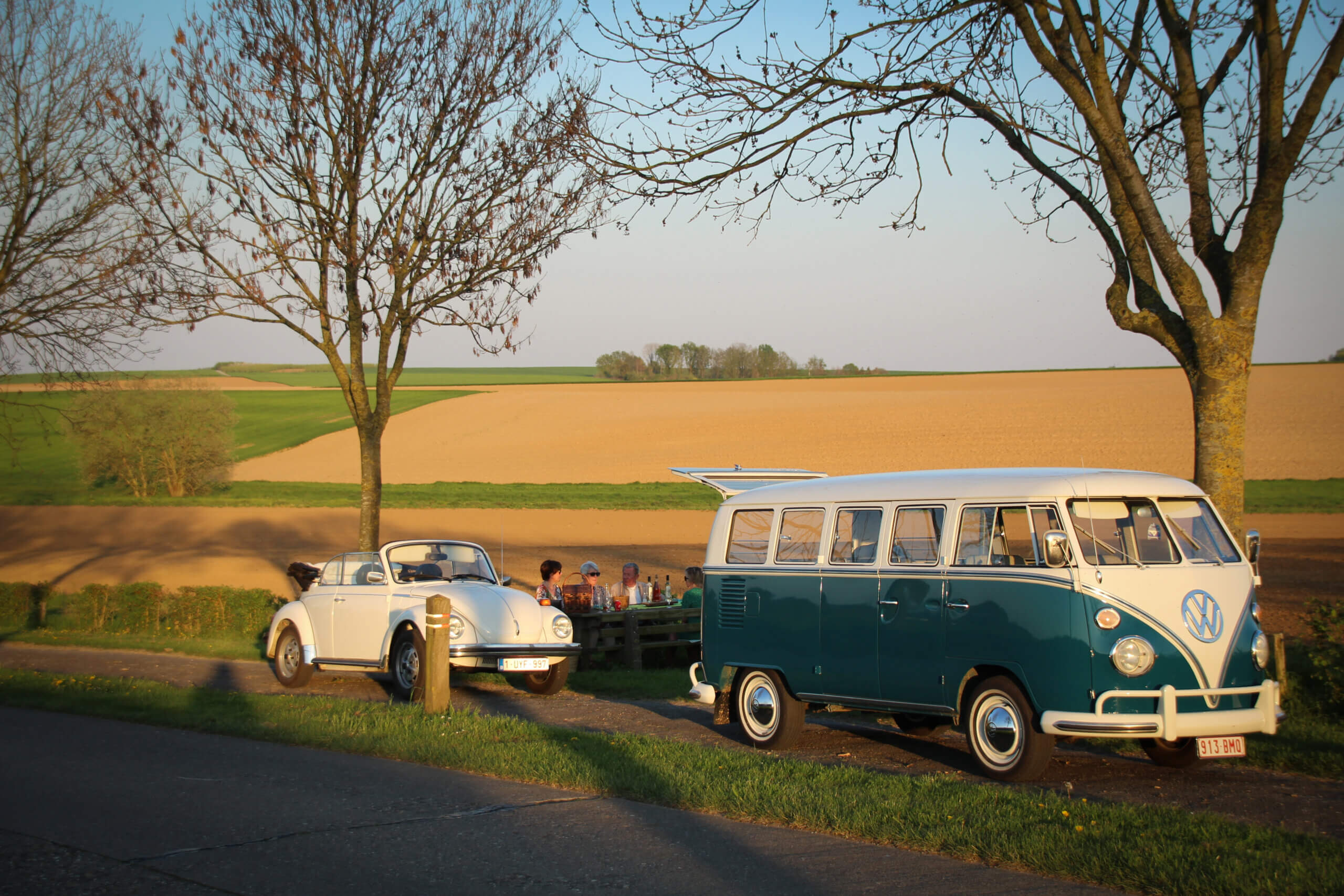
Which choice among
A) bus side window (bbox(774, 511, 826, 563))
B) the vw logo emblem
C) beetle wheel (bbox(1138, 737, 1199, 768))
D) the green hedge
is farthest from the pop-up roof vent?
the green hedge

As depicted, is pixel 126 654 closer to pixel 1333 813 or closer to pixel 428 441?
pixel 1333 813

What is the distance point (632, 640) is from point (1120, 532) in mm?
8429

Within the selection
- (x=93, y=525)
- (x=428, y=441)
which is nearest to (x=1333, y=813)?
(x=93, y=525)

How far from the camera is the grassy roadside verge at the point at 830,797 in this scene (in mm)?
5676

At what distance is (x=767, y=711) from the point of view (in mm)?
9930

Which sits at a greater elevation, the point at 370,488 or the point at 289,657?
the point at 370,488

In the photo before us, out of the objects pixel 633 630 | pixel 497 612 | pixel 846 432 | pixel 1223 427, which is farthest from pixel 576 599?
pixel 846 432

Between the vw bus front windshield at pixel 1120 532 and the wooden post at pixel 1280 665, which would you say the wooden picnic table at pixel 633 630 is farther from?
the vw bus front windshield at pixel 1120 532

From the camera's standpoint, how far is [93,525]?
1742 inches

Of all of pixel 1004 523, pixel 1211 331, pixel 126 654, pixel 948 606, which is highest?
pixel 1211 331

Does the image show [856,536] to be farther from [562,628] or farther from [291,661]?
[291,661]

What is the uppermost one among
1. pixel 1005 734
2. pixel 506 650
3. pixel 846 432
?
pixel 846 432

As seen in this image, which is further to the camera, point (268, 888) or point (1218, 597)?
point (1218, 597)

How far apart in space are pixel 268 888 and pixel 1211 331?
28.2 ft
